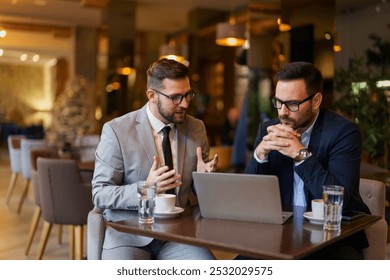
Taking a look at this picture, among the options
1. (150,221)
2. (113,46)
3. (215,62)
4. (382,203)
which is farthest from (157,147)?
(215,62)

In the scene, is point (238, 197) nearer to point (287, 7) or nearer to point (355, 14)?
point (355, 14)

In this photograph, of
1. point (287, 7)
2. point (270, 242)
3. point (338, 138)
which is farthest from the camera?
point (287, 7)

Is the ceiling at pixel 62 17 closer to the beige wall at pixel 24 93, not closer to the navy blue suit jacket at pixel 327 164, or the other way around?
the beige wall at pixel 24 93

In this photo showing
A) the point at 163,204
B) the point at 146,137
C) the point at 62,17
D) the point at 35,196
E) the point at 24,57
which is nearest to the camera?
the point at 163,204

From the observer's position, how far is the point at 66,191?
3.63 metres

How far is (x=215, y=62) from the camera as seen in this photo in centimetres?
1069

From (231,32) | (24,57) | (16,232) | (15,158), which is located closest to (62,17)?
(24,57)

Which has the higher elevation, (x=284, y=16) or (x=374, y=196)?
(x=284, y=16)

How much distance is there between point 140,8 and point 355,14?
20.2ft

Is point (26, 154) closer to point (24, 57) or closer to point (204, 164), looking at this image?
point (24, 57)

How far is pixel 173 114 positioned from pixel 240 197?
1.98ft

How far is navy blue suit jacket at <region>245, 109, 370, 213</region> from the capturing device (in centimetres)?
212

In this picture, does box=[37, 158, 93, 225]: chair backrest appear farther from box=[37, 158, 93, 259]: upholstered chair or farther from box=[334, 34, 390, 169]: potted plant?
box=[334, 34, 390, 169]: potted plant

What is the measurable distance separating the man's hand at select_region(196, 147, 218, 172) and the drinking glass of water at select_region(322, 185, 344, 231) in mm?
553
